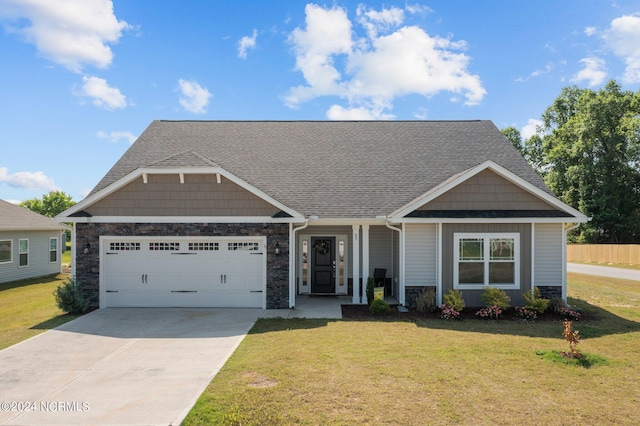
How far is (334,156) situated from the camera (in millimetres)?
16062

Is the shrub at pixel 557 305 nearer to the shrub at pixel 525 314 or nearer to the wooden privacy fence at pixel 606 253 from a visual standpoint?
the shrub at pixel 525 314

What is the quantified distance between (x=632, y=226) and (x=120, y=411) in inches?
1824

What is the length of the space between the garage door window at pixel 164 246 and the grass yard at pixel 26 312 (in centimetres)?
283

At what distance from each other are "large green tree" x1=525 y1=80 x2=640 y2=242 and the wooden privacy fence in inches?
186

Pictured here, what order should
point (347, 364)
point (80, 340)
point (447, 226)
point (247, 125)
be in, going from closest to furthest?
point (347, 364), point (80, 340), point (447, 226), point (247, 125)

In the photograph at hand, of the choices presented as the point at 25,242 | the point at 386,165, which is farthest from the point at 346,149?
the point at 25,242

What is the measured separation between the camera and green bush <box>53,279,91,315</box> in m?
11.4

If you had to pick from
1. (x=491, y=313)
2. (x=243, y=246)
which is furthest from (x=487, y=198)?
(x=243, y=246)

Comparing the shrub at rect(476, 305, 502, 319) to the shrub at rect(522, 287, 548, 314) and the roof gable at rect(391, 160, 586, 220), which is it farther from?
the roof gable at rect(391, 160, 586, 220)

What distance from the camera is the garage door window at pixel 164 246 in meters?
12.1

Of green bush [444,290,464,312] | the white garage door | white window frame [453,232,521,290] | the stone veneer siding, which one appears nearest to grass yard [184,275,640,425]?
green bush [444,290,464,312]

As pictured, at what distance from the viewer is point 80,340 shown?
29.0ft

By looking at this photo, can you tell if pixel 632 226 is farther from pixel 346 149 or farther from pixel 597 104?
pixel 346 149

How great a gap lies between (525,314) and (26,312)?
14840 millimetres
